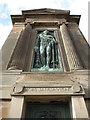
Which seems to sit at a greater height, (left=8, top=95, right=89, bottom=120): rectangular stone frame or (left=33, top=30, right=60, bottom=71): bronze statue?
(left=33, top=30, right=60, bottom=71): bronze statue

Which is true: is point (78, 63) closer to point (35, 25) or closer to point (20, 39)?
point (20, 39)

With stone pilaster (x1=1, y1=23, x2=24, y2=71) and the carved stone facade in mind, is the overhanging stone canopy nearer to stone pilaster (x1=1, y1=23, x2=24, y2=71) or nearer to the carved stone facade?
the carved stone facade

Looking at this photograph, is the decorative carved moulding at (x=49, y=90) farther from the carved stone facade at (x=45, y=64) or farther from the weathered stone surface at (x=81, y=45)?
the weathered stone surface at (x=81, y=45)

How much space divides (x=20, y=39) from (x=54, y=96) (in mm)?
6159

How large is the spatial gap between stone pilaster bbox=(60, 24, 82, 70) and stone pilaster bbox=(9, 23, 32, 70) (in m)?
2.30

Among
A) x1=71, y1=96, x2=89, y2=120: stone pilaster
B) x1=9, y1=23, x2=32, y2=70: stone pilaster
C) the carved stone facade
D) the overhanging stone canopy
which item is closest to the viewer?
x1=71, y1=96, x2=89, y2=120: stone pilaster

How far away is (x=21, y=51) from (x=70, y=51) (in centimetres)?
269

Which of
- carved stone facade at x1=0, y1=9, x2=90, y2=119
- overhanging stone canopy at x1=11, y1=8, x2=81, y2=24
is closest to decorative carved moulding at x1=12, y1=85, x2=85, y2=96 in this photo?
carved stone facade at x1=0, y1=9, x2=90, y2=119

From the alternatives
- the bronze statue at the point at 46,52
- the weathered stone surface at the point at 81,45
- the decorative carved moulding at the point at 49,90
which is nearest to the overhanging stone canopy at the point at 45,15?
the weathered stone surface at the point at 81,45

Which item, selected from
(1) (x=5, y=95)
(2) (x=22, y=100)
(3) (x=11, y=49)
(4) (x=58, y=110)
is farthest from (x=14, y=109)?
(3) (x=11, y=49)

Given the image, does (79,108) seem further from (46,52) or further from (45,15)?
(45,15)

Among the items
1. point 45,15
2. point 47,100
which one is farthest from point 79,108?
point 45,15

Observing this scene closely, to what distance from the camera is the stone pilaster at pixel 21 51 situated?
10.3 meters

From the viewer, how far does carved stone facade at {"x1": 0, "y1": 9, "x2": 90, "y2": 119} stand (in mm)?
7660
